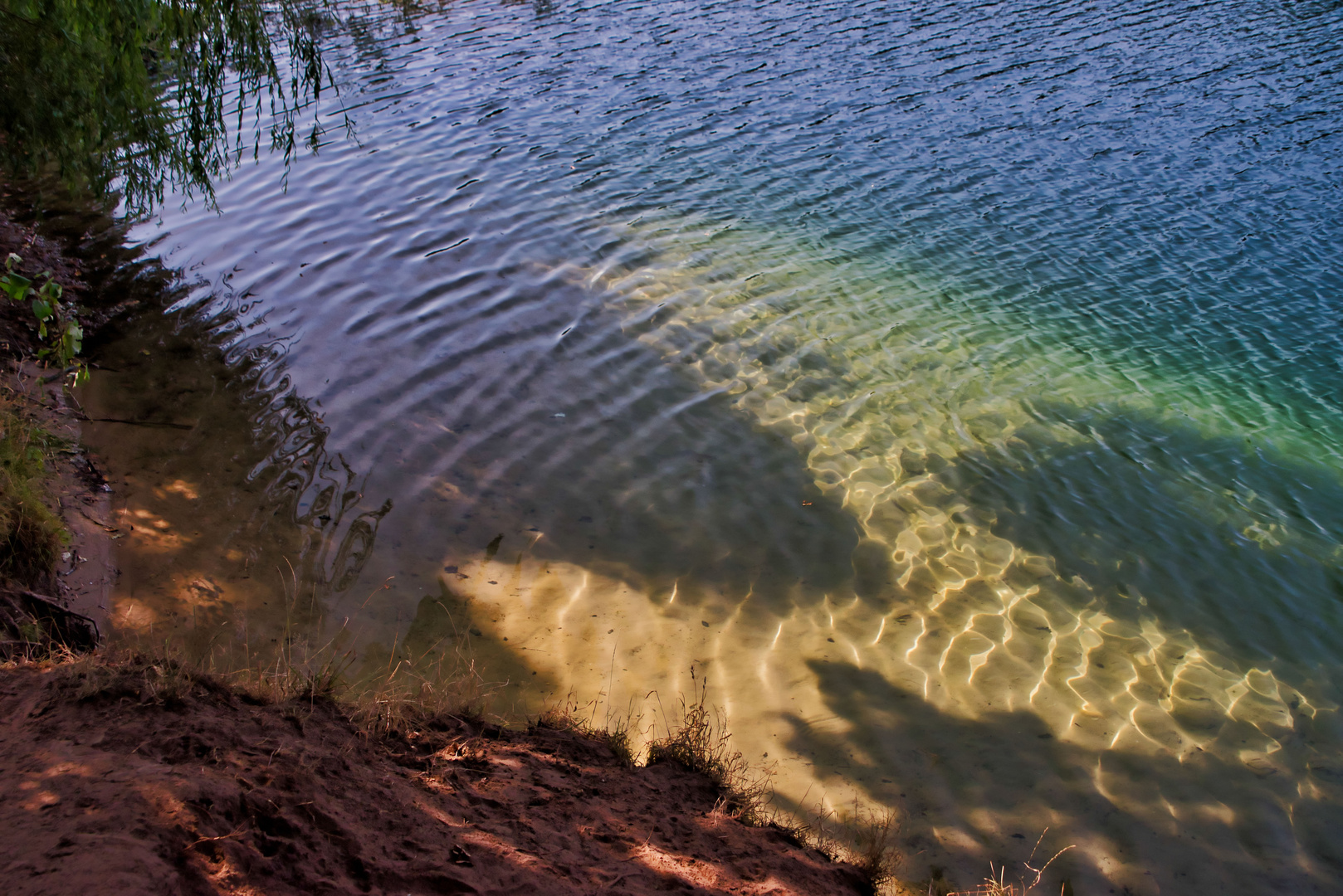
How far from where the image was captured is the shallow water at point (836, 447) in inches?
183

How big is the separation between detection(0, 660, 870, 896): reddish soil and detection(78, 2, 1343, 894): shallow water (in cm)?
88

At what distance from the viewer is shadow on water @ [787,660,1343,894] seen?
3.95m

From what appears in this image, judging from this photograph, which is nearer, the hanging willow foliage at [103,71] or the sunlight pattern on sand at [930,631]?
the sunlight pattern on sand at [930,631]

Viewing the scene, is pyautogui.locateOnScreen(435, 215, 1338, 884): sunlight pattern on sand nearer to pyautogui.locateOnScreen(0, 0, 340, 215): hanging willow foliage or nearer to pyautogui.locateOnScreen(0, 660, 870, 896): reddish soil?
pyautogui.locateOnScreen(0, 660, 870, 896): reddish soil

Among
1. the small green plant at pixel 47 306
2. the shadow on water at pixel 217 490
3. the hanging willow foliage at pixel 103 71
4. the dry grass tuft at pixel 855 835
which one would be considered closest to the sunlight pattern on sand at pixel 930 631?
the dry grass tuft at pixel 855 835

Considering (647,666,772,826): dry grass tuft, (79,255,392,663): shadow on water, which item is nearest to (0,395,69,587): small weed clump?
(79,255,392,663): shadow on water

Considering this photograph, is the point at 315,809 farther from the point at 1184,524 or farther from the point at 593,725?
the point at 1184,524

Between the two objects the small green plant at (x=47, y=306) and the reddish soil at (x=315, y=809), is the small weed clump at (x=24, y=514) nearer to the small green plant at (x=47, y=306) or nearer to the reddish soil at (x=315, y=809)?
the small green plant at (x=47, y=306)

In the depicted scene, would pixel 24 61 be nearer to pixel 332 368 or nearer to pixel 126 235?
pixel 332 368

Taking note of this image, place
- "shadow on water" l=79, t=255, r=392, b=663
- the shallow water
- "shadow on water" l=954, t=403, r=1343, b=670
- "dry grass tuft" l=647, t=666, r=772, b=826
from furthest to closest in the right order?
1. "shadow on water" l=954, t=403, r=1343, b=670
2. "shadow on water" l=79, t=255, r=392, b=663
3. the shallow water
4. "dry grass tuft" l=647, t=666, r=772, b=826

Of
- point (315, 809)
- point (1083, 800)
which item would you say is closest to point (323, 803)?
point (315, 809)

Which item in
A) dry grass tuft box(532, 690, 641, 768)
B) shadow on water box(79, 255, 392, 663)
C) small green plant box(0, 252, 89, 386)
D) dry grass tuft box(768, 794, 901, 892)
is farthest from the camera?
shadow on water box(79, 255, 392, 663)

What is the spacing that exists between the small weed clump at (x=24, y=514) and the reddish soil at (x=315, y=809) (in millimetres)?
1532

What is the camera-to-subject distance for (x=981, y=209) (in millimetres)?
11531
